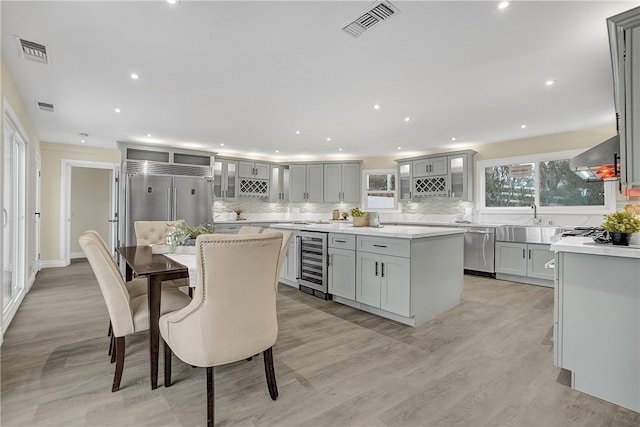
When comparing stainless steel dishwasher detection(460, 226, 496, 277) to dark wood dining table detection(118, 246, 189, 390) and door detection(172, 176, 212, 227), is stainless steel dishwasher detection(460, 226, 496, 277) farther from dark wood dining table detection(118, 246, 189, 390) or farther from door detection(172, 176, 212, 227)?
door detection(172, 176, 212, 227)

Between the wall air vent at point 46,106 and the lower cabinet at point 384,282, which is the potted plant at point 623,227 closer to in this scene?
Answer: the lower cabinet at point 384,282

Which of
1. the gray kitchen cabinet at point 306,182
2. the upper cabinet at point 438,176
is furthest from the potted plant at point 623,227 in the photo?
the gray kitchen cabinet at point 306,182

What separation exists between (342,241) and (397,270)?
2.68 ft

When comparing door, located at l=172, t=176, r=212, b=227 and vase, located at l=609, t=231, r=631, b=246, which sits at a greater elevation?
door, located at l=172, t=176, r=212, b=227

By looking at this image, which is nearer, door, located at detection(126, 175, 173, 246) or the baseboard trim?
door, located at detection(126, 175, 173, 246)

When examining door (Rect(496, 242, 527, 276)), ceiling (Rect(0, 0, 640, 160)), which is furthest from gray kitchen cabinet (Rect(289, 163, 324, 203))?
door (Rect(496, 242, 527, 276))

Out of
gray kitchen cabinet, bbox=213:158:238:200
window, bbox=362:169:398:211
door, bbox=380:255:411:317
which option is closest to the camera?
door, bbox=380:255:411:317

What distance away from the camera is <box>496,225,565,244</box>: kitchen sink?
4676mm

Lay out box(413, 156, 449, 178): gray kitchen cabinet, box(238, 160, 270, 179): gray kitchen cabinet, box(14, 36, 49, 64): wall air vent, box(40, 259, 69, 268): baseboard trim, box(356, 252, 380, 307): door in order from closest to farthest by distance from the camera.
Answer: box(14, 36, 49, 64): wall air vent
box(356, 252, 380, 307): door
box(40, 259, 69, 268): baseboard trim
box(413, 156, 449, 178): gray kitchen cabinet
box(238, 160, 270, 179): gray kitchen cabinet

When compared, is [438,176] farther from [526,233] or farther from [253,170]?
[253,170]

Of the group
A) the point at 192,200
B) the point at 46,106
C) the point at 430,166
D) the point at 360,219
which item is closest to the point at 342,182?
the point at 430,166

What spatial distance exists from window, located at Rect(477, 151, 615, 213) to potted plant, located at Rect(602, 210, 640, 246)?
3.50 m

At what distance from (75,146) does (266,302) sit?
6665 millimetres

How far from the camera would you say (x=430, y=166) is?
6516mm
